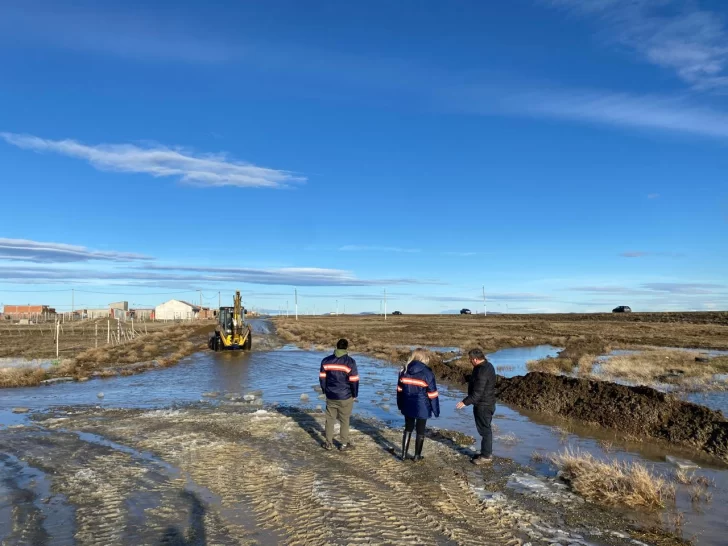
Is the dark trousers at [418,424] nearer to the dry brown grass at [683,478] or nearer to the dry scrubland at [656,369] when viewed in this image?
the dry brown grass at [683,478]

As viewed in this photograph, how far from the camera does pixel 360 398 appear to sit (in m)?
16.8

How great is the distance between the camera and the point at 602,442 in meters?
11.5

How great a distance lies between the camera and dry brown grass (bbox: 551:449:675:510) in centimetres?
734

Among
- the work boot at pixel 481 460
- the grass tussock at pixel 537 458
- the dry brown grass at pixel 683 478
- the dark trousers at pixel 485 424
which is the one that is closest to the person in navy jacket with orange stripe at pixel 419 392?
the dark trousers at pixel 485 424

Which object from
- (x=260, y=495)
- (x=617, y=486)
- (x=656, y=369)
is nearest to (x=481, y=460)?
(x=617, y=486)

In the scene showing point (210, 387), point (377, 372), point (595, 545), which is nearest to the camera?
point (595, 545)

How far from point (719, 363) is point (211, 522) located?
26.8m

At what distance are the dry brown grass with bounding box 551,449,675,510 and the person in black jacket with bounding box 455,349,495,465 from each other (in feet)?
4.29

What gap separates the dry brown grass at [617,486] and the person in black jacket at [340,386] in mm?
3722

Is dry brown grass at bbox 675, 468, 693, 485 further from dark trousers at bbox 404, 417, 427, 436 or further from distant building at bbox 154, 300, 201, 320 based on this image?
distant building at bbox 154, 300, 201, 320

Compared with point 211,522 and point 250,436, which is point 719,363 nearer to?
point 250,436

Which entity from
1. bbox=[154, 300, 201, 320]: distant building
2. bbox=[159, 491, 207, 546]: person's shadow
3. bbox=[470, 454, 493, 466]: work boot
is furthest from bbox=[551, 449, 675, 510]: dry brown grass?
bbox=[154, 300, 201, 320]: distant building

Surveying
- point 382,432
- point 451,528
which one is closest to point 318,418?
point 382,432

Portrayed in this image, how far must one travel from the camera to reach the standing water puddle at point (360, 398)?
32.2ft
